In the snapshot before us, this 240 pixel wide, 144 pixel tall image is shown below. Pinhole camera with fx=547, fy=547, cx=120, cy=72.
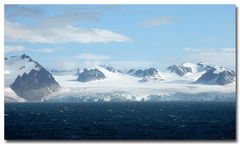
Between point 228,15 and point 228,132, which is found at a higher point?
point 228,15

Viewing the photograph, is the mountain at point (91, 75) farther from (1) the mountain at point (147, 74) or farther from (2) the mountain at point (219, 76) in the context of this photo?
(2) the mountain at point (219, 76)

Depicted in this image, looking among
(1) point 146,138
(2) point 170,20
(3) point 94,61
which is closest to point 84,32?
(3) point 94,61

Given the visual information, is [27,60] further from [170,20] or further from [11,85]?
[170,20]

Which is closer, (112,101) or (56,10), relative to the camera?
(56,10)

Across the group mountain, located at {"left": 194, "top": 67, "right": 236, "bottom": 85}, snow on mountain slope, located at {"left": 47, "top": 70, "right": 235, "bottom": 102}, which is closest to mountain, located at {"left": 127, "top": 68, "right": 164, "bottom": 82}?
snow on mountain slope, located at {"left": 47, "top": 70, "right": 235, "bottom": 102}

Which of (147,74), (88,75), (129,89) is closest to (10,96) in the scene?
(88,75)

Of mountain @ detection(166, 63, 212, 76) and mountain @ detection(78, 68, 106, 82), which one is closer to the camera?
mountain @ detection(166, 63, 212, 76)

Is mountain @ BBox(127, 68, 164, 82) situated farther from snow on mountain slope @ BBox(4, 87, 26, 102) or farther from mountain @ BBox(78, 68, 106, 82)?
snow on mountain slope @ BBox(4, 87, 26, 102)
